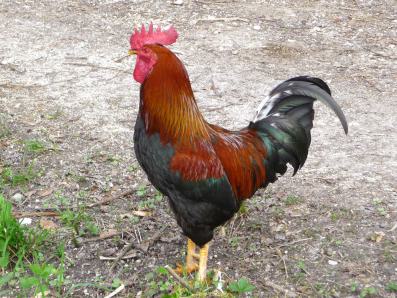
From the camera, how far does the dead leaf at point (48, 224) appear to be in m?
4.10

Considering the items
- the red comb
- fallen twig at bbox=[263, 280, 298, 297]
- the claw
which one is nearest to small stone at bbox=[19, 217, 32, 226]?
the claw

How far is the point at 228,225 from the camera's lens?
4.20 metres

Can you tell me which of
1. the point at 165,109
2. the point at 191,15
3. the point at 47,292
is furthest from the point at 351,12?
the point at 47,292

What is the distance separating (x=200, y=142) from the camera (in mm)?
3402

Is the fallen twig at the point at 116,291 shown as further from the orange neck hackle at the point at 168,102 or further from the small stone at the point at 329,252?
the small stone at the point at 329,252

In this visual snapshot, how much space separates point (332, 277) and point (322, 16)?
446 centimetres

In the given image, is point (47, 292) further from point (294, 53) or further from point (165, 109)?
point (294, 53)

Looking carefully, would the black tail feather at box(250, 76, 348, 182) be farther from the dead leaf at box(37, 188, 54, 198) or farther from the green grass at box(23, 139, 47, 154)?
the green grass at box(23, 139, 47, 154)

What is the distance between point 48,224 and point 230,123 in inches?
79.4

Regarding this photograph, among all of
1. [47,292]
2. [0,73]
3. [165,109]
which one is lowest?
[47,292]

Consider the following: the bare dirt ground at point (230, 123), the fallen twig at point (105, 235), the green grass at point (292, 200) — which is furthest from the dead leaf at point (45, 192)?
the green grass at point (292, 200)

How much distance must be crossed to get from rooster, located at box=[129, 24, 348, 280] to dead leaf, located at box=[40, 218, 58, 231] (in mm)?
1005

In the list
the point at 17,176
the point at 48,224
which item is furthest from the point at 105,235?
the point at 17,176

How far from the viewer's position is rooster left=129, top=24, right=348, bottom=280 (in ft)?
10.7
